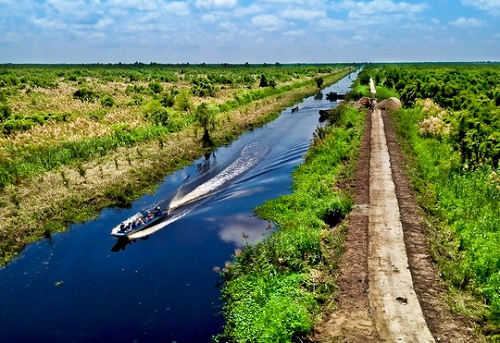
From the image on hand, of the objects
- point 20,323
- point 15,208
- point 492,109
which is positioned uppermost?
point 492,109

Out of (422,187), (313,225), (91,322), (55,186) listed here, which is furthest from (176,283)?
(422,187)

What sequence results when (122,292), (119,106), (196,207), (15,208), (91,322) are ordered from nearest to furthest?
1. (91,322)
2. (122,292)
3. (15,208)
4. (196,207)
5. (119,106)

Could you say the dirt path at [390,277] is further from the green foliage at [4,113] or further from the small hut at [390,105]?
the green foliage at [4,113]

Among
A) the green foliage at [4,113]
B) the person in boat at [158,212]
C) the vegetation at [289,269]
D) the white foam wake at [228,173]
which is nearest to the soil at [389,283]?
the vegetation at [289,269]

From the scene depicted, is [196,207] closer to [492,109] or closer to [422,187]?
[422,187]

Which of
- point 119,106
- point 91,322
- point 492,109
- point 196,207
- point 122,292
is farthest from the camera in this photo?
point 119,106

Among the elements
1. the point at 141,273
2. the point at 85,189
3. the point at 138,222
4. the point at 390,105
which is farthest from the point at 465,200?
the point at 390,105
